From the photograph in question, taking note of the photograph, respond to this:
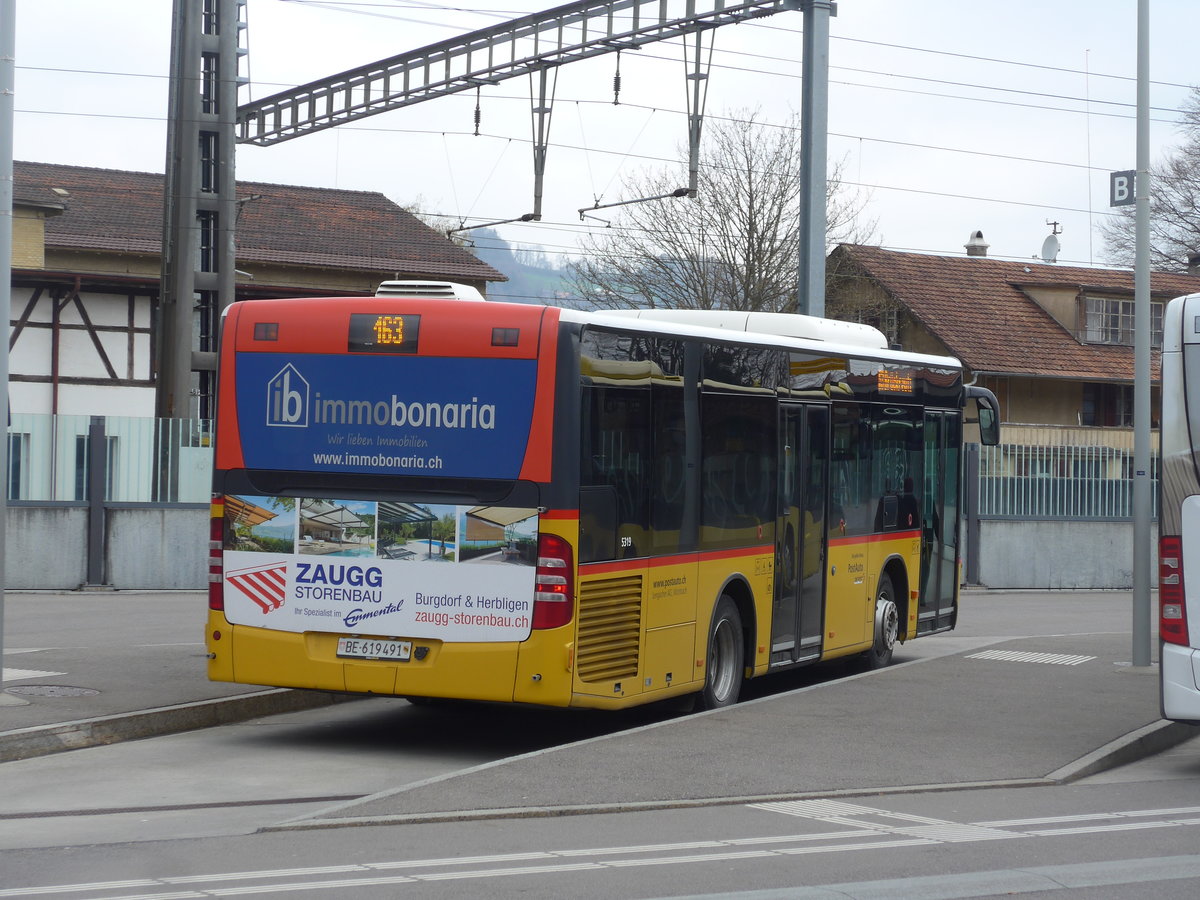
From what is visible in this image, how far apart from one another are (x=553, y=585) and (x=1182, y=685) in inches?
154

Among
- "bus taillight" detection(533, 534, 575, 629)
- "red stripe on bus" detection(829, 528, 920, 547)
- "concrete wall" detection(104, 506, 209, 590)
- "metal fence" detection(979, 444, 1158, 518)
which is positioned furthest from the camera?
"metal fence" detection(979, 444, 1158, 518)

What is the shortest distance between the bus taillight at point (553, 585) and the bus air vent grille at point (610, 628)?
16 centimetres

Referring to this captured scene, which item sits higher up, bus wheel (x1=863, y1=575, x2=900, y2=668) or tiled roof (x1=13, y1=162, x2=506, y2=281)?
tiled roof (x1=13, y1=162, x2=506, y2=281)

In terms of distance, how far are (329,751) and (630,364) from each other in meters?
3.18

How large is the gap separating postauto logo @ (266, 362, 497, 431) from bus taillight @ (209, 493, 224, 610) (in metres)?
0.68

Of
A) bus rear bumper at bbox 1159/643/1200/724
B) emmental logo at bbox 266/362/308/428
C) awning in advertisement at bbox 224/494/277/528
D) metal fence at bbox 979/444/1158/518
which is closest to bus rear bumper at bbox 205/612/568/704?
awning in advertisement at bbox 224/494/277/528

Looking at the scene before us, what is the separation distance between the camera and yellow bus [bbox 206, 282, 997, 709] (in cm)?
1054

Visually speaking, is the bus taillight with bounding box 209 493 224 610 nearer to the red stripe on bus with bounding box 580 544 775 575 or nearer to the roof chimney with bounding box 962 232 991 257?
the red stripe on bus with bounding box 580 544 775 575

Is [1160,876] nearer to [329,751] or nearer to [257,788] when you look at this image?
[257,788]

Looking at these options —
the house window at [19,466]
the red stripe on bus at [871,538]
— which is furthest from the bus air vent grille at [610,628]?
the house window at [19,466]

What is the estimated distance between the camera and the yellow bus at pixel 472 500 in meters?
10.5

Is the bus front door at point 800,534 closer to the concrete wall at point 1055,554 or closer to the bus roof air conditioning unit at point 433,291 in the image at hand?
the bus roof air conditioning unit at point 433,291

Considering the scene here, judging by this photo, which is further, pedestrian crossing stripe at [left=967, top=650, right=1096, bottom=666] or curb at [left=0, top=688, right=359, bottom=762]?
pedestrian crossing stripe at [left=967, top=650, right=1096, bottom=666]

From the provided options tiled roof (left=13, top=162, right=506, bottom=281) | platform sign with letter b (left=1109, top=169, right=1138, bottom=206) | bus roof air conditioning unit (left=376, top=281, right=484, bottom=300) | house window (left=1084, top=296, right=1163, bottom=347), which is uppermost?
tiled roof (left=13, top=162, right=506, bottom=281)
